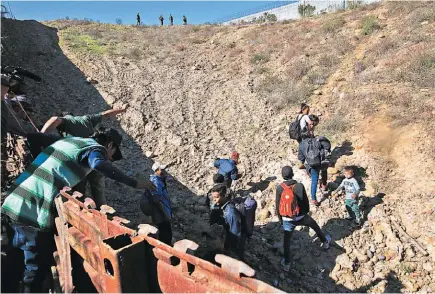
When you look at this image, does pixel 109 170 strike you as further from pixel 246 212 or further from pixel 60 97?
pixel 60 97

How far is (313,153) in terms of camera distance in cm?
647

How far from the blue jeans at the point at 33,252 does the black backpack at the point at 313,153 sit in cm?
433

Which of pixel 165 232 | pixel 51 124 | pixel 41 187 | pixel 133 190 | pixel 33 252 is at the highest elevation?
pixel 51 124

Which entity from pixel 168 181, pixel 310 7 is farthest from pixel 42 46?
pixel 310 7

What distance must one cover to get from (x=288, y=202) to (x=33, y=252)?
3108 millimetres

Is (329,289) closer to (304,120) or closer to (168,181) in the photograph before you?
(304,120)

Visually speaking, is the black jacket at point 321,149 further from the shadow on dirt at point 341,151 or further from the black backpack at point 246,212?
the black backpack at point 246,212

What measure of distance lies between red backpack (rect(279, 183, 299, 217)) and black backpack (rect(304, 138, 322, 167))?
5.08ft

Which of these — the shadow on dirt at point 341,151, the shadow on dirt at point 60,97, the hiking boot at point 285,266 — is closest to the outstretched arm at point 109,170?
the shadow on dirt at point 60,97

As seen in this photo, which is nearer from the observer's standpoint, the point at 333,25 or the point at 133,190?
the point at 133,190

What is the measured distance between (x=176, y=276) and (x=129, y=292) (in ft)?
1.37

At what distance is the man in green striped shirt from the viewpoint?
3371 mm

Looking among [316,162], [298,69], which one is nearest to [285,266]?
[316,162]

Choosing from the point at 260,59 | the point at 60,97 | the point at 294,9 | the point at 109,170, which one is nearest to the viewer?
the point at 109,170
